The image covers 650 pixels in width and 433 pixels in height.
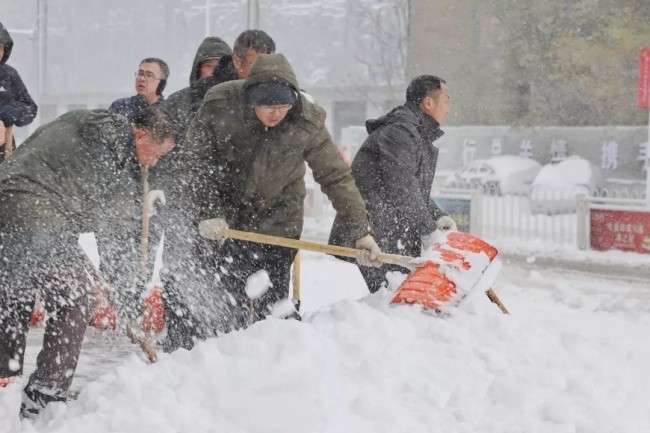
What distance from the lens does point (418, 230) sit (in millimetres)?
4828

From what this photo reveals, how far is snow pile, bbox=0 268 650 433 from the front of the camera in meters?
3.26

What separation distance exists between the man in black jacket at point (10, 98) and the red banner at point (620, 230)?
8.30m

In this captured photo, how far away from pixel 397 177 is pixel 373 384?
1507 mm

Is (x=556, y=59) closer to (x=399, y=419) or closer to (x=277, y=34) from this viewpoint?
(x=277, y=34)

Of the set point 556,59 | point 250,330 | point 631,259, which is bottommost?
point 631,259

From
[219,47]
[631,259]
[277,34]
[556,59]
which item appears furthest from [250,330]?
[277,34]

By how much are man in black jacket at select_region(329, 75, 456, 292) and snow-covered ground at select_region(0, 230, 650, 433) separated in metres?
0.66

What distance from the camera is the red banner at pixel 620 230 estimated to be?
11.6 metres

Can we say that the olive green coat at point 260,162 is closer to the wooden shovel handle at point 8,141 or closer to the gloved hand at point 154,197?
the gloved hand at point 154,197

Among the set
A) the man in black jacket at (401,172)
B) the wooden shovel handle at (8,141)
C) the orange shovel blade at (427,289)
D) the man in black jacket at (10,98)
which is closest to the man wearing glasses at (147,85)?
the man in black jacket at (10,98)

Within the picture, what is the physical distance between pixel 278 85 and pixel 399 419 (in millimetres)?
1421

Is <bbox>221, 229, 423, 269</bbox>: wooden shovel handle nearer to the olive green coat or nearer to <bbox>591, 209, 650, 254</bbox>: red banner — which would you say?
the olive green coat

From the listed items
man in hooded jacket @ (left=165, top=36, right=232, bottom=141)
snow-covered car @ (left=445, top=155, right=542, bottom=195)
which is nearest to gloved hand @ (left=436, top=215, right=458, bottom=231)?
man in hooded jacket @ (left=165, top=36, right=232, bottom=141)

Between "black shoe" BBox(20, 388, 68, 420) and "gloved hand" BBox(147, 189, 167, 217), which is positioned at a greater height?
"gloved hand" BBox(147, 189, 167, 217)
